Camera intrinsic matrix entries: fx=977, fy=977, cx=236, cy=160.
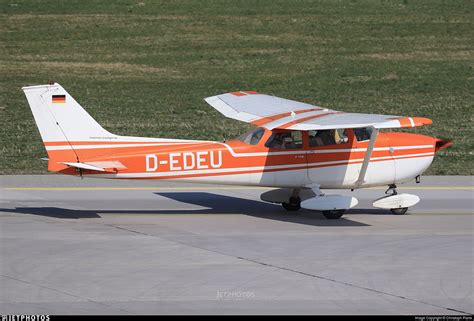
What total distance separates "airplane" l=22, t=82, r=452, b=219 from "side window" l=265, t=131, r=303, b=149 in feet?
0.06

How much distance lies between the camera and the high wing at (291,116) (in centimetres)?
1638

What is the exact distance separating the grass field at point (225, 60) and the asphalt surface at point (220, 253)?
167 inches

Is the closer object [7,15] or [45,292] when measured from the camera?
[45,292]

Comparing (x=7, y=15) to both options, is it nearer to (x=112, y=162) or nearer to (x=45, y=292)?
(x=112, y=162)

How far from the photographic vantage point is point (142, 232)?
16.5 metres

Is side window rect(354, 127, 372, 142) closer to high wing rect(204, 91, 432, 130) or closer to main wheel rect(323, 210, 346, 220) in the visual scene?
high wing rect(204, 91, 432, 130)

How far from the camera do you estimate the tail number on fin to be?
17000 millimetres

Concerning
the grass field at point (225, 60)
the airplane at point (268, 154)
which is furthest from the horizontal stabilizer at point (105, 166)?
the grass field at point (225, 60)

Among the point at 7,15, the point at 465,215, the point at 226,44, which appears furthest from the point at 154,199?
the point at 7,15

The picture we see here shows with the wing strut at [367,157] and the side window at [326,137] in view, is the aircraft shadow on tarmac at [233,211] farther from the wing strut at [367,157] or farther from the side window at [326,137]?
the side window at [326,137]

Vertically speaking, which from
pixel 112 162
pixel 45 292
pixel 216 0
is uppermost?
pixel 216 0

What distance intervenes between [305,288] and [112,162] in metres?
5.15

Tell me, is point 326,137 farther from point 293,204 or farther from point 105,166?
point 105,166

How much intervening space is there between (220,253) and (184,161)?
8.57ft
